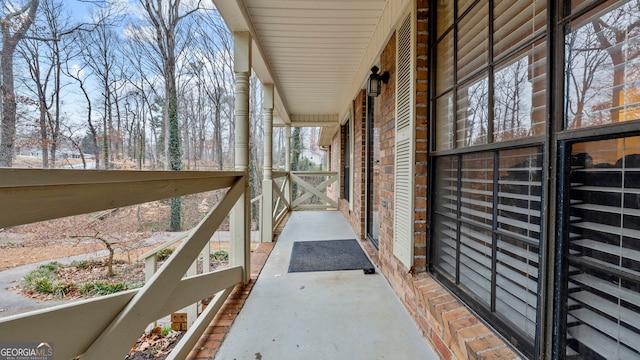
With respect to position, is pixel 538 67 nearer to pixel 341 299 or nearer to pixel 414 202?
pixel 414 202

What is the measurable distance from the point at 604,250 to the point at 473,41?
3.70ft

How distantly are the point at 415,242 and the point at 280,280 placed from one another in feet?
4.45

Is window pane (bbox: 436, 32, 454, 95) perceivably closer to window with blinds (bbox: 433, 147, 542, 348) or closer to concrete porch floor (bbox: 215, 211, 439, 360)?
window with blinds (bbox: 433, 147, 542, 348)

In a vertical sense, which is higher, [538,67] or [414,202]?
[538,67]

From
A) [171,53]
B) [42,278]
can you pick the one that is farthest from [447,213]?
[171,53]

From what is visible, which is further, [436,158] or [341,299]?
[341,299]

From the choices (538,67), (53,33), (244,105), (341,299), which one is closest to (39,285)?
(53,33)

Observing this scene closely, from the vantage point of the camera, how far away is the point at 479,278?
1337 mm

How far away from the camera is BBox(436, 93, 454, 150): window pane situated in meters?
1.61

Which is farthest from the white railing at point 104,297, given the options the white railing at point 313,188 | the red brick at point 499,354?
the white railing at point 313,188

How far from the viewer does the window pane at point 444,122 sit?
1.61m

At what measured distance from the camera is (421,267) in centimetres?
185

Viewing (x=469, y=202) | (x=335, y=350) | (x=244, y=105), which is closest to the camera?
(x=469, y=202)

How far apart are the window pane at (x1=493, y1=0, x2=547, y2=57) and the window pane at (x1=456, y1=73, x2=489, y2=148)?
161 millimetres
